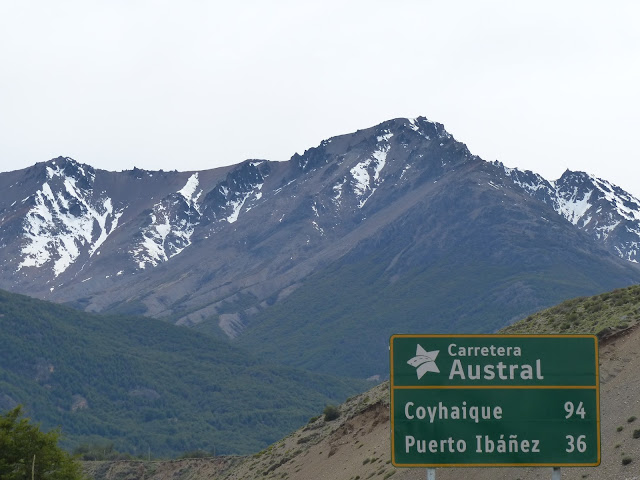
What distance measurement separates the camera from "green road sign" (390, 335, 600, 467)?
87.8 ft

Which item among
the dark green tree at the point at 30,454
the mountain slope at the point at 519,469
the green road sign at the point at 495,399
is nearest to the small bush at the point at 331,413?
the mountain slope at the point at 519,469

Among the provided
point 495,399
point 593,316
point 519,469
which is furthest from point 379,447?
point 495,399

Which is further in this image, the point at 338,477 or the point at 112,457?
the point at 112,457

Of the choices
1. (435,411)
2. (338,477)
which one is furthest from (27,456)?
(435,411)

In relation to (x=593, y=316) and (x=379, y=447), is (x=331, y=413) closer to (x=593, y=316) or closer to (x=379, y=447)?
(x=379, y=447)

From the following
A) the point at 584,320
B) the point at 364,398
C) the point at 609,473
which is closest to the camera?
the point at 609,473

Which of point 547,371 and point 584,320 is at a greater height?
point 584,320

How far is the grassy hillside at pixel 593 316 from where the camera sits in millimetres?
57969

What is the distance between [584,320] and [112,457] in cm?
8983

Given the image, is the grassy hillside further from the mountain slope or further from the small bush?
the small bush

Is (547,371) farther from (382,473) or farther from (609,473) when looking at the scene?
(382,473)

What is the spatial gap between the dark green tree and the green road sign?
32.3 m

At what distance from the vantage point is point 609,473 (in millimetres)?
42031

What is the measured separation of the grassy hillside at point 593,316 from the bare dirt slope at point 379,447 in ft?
5.76
